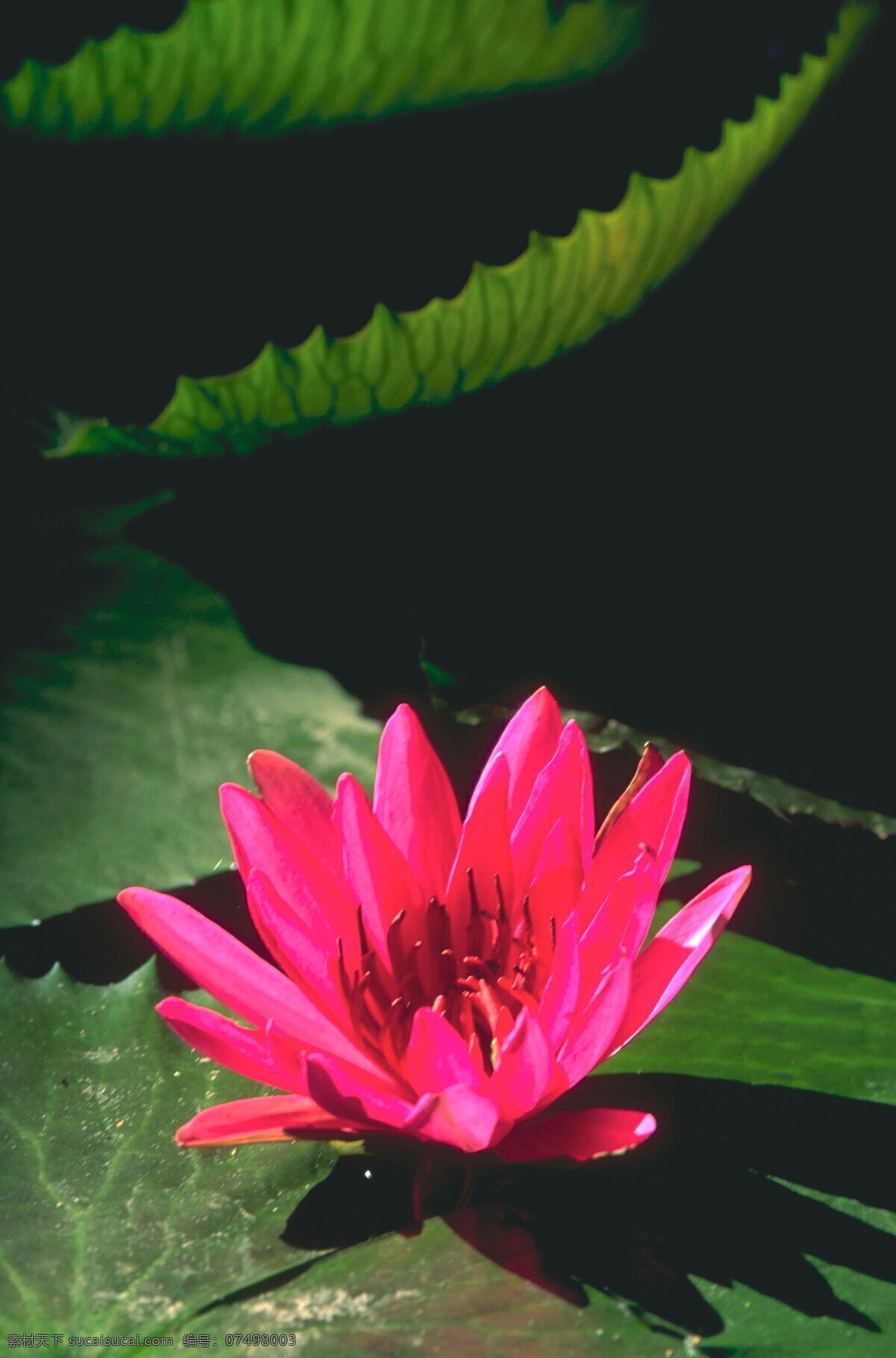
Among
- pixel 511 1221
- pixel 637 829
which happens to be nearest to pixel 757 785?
pixel 637 829

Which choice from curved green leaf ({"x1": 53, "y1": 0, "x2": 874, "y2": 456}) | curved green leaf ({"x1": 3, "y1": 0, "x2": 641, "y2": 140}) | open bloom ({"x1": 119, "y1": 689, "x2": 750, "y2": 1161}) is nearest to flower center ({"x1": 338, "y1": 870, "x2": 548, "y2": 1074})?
open bloom ({"x1": 119, "y1": 689, "x2": 750, "y2": 1161})

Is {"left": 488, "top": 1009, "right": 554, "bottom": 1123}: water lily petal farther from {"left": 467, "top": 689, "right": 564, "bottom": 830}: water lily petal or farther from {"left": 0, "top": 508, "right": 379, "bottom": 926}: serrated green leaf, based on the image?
{"left": 0, "top": 508, "right": 379, "bottom": 926}: serrated green leaf

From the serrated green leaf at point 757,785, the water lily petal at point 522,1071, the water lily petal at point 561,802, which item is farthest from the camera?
the serrated green leaf at point 757,785

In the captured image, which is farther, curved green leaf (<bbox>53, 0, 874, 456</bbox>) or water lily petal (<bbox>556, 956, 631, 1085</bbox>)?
curved green leaf (<bbox>53, 0, 874, 456</bbox>)

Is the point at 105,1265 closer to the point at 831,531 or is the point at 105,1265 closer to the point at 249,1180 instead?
the point at 249,1180

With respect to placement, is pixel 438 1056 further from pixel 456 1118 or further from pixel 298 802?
pixel 298 802

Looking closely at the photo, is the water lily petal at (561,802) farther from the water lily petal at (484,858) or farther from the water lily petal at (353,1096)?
the water lily petal at (353,1096)

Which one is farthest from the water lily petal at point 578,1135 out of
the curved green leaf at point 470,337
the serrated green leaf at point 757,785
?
the curved green leaf at point 470,337
